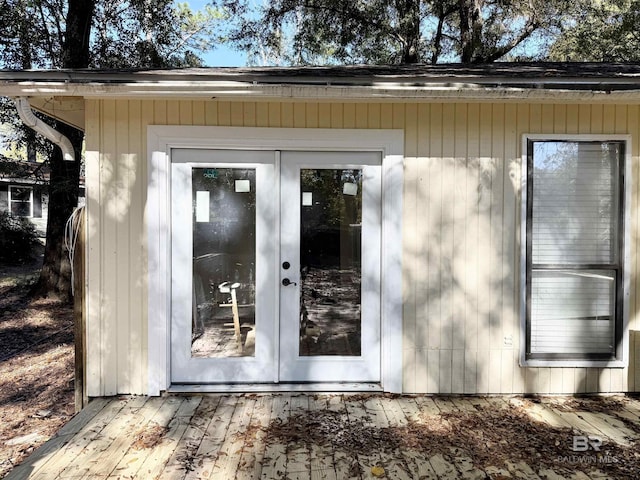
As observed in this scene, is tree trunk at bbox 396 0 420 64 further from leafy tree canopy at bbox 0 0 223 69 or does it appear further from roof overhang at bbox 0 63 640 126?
roof overhang at bbox 0 63 640 126

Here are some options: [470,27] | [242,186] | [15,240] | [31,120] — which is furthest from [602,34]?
[15,240]

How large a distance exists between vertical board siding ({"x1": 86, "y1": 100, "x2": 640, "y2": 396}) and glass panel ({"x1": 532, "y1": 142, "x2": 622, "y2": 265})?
0.51 ft

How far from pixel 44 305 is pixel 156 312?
6.13 meters

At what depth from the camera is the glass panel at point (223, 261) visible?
3652 millimetres

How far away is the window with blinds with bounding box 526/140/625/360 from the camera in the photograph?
11.9 feet

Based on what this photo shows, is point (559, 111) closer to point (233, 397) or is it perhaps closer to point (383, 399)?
point (383, 399)

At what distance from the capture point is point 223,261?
3.68 meters

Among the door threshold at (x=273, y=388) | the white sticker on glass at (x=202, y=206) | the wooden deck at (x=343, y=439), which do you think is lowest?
the wooden deck at (x=343, y=439)

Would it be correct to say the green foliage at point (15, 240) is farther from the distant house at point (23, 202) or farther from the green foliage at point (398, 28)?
the green foliage at point (398, 28)

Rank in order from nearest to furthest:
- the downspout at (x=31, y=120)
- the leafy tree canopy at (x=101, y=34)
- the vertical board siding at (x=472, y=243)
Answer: the downspout at (x=31, y=120), the vertical board siding at (x=472, y=243), the leafy tree canopy at (x=101, y=34)

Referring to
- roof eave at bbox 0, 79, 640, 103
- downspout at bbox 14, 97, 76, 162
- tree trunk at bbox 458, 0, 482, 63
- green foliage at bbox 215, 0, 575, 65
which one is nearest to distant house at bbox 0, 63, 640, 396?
downspout at bbox 14, 97, 76, 162

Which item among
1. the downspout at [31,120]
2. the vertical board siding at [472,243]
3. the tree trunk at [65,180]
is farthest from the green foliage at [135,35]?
the vertical board siding at [472,243]

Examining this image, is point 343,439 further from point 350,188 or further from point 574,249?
point 574,249

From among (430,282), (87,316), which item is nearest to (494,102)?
(430,282)
